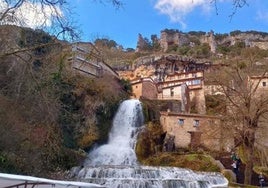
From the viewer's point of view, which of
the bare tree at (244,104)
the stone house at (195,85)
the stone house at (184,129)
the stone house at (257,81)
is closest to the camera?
the bare tree at (244,104)

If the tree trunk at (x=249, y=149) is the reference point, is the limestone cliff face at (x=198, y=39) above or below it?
above

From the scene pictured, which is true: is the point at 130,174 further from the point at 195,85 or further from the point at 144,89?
the point at 195,85

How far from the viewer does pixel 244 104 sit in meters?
21.0

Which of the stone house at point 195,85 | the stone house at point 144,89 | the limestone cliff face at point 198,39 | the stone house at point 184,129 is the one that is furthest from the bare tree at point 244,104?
the limestone cliff face at point 198,39

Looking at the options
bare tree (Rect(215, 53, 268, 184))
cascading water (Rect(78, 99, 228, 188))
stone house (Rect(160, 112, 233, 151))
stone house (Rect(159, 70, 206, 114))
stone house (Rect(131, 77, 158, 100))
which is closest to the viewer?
bare tree (Rect(215, 53, 268, 184))

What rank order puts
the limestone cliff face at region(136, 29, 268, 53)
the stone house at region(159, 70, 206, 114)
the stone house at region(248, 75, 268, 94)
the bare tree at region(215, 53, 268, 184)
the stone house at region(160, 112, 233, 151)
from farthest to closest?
the limestone cliff face at region(136, 29, 268, 53) < the stone house at region(159, 70, 206, 114) < the stone house at region(160, 112, 233, 151) < the stone house at region(248, 75, 268, 94) < the bare tree at region(215, 53, 268, 184)

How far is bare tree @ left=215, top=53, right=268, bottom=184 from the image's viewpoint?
2059 cm

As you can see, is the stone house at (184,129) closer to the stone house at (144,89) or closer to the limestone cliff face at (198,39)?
the stone house at (144,89)

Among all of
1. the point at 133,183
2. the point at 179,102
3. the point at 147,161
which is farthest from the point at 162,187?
the point at 179,102

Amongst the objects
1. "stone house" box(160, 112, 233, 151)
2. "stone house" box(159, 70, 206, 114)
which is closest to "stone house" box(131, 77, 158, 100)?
"stone house" box(159, 70, 206, 114)

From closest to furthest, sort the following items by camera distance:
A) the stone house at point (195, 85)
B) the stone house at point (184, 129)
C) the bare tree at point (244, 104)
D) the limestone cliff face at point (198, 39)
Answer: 1. the bare tree at point (244, 104)
2. the stone house at point (184, 129)
3. the stone house at point (195, 85)
4. the limestone cliff face at point (198, 39)

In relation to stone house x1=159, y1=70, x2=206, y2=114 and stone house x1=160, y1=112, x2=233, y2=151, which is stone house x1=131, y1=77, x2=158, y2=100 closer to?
stone house x1=159, y1=70, x2=206, y2=114

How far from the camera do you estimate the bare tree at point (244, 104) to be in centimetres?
2059

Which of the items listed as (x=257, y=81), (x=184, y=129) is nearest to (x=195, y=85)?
(x=184, y=129)
